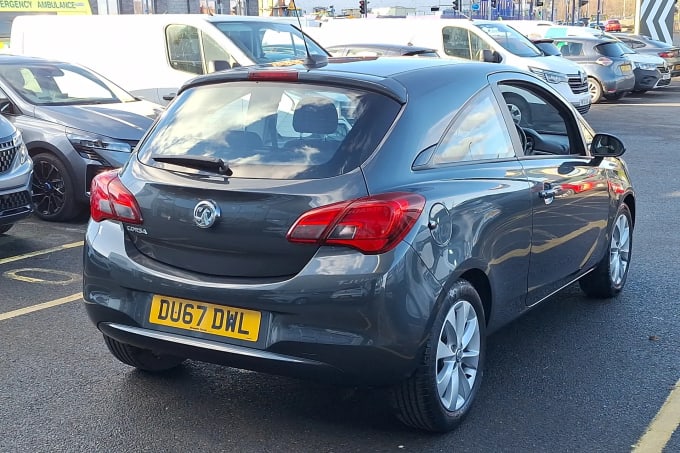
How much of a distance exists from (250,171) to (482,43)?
14.5 m

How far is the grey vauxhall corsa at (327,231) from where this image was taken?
3584mm

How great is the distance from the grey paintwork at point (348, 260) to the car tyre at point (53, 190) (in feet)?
14.7

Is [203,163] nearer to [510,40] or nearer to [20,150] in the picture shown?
[20,150]

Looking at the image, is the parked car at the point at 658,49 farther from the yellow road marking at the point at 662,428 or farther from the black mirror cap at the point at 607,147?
the yellow road marking at the point at 662,428

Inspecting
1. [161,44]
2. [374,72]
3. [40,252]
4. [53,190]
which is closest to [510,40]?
[161,44]

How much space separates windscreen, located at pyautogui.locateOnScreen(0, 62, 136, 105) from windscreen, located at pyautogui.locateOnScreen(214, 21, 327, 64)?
2.65 meters

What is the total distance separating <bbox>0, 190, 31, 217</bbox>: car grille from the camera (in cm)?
700

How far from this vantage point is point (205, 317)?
12.3ft

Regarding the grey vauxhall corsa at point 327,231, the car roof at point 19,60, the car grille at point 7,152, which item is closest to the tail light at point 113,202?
the grey vauxhall corsa at point 327,231

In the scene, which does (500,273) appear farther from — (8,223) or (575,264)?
(8,223)

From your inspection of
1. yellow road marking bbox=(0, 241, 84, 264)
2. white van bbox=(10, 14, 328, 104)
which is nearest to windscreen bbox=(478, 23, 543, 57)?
white van bbox=(10, 14, 328, 104)

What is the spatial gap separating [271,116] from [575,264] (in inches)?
87.0

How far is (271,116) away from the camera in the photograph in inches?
160

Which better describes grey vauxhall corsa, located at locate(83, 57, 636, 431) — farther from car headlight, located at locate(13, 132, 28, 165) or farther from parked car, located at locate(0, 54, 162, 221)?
parked car, located at locate(0, 54, 162, 221)
